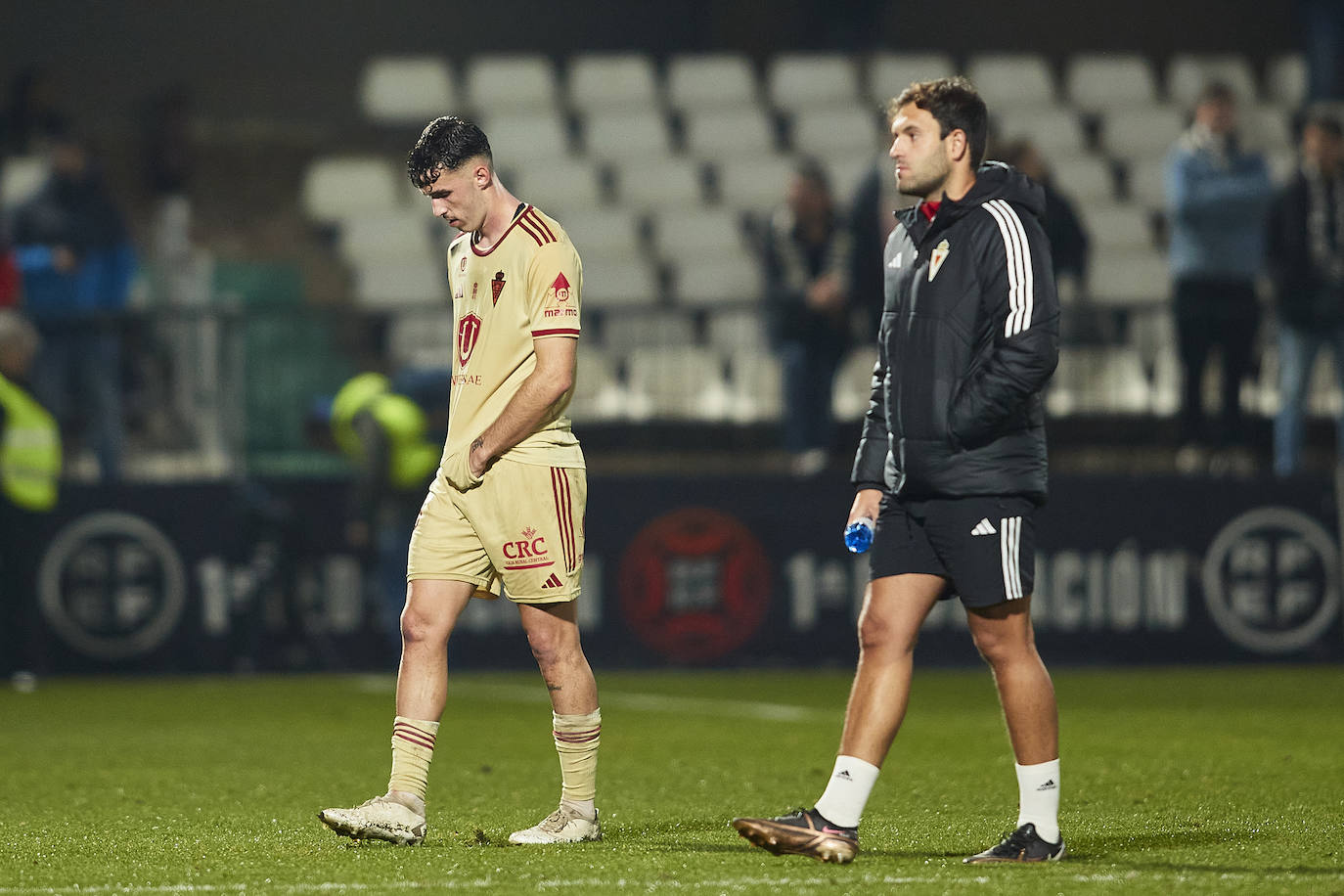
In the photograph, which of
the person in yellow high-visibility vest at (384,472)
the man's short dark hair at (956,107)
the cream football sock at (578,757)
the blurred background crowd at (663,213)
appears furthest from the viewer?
the blurred background crowd at (663,213)

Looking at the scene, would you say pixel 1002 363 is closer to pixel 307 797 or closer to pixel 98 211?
pixel 307 797

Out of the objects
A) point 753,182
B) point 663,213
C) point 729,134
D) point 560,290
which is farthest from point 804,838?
point 729,134

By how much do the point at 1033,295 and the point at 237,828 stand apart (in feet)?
9.34

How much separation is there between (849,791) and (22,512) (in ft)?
26.1

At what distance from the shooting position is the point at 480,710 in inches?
408

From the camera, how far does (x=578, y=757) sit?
5.77 metres

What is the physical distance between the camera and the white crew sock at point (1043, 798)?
522 cm

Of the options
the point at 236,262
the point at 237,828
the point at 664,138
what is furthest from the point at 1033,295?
the point at 664,138

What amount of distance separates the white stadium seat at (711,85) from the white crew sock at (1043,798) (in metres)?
14.6

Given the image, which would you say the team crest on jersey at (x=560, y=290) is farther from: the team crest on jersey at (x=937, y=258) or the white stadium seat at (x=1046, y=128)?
the white stadium seat at (x=1046, y=128)

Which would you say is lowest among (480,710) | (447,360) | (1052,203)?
(480,710)

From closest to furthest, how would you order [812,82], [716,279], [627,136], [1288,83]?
[716,279], [627,136], [812,82], [1288,83]

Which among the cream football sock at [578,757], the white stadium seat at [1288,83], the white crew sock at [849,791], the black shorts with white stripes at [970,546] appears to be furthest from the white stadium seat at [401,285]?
the white crew sock at [849,791]

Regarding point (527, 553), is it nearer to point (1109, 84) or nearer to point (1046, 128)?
point (1046, 128)
